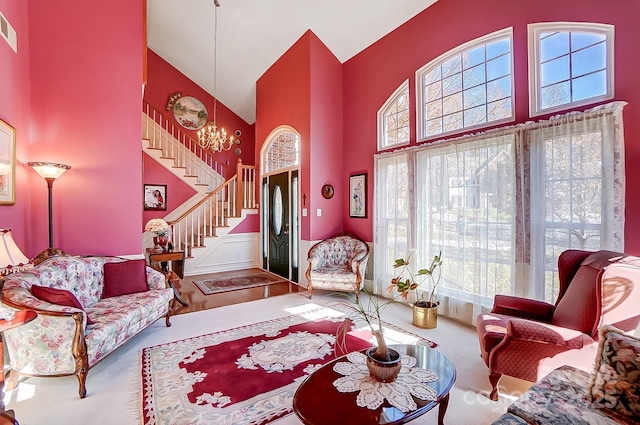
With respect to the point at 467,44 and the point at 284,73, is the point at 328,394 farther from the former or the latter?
the point at 284,73

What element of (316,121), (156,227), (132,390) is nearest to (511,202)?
(316,121)

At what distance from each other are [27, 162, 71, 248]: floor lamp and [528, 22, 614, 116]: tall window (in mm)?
5074

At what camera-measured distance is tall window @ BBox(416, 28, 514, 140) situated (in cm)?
334

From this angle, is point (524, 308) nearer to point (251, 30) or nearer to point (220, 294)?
Answer: point (220, 294)

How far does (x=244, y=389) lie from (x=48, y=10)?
182 inches

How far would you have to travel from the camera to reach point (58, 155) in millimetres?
3406

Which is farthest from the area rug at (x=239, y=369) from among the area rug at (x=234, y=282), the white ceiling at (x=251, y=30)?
the white ceiling at (x=251, y=30)

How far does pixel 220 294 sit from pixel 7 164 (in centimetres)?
302

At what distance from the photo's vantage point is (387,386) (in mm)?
1596

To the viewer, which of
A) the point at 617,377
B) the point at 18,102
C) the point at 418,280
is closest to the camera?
the point at 617,377

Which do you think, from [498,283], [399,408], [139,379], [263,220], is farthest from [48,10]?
[498,283]

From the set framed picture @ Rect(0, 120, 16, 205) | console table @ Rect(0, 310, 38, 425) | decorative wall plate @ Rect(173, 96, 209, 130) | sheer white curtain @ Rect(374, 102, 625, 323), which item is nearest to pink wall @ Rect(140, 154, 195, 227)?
decorative wall plate @ Rect(173, 96, 209, 130)

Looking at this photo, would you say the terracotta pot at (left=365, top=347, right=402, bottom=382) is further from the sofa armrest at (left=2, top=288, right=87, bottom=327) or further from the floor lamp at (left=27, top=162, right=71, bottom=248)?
the floor lamp at (left=27, top=162, right=71, bottom=248)

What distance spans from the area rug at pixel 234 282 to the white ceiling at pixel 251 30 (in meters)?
4.43
